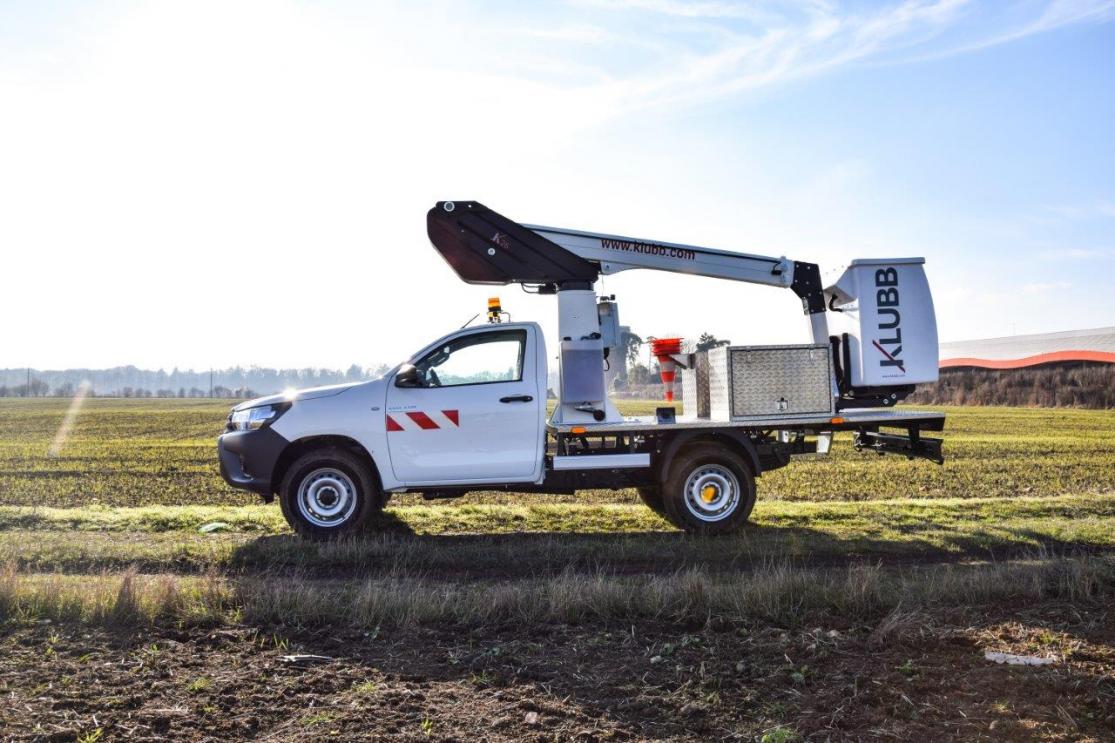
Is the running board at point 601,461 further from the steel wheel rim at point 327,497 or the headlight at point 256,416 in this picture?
the headlight at point 256,416

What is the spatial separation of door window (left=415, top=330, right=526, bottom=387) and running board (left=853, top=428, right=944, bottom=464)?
4774 mm

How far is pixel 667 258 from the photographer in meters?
11.2

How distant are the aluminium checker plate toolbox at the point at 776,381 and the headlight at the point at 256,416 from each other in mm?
5207

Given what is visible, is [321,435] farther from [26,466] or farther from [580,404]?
[26,466]

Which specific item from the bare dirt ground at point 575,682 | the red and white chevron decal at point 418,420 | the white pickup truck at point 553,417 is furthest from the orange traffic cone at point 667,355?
the bare dirt ground at point 575,682

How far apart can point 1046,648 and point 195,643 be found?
17.7 ft

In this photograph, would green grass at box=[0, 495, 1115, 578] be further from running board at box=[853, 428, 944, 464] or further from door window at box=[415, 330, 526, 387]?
door window at box=[415, 330, 526, 387]

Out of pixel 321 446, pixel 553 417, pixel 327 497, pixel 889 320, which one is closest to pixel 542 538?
pixel 553 417

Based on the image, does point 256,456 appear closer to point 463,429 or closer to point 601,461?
point 463,429

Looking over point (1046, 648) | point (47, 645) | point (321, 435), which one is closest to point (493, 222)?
point (321, 435)

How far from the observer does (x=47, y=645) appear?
5695 millimetres

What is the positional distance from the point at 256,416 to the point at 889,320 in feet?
25.1

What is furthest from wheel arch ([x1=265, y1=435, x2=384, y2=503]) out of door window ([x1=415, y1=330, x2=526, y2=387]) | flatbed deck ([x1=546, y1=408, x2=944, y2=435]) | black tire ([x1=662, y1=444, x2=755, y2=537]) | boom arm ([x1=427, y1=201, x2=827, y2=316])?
black tire ([x1=662, y1=444, x2=755, y2=537])

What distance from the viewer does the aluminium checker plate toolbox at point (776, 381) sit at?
10.4m
